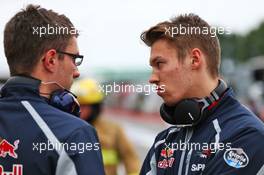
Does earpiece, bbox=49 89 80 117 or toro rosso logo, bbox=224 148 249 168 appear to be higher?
earpiece, bbox=49 89 80 117

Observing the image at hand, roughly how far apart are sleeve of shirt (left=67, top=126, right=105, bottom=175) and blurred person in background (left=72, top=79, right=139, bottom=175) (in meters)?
2.75

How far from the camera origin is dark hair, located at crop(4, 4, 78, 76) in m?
3.52

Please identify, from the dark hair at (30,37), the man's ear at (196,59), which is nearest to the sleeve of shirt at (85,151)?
the dark hair at (30,37)

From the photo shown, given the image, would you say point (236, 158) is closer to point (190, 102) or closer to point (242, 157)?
point (242, 157)

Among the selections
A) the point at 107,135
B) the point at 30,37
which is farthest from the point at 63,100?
the point at 107,135

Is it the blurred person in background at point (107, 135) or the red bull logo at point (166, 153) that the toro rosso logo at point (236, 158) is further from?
the blurred person in background at point (107, 135)

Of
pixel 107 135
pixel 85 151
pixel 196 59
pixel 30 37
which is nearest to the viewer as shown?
pixel 85 151

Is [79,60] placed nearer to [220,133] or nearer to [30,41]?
[30,41]

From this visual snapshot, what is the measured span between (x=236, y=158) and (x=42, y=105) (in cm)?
98

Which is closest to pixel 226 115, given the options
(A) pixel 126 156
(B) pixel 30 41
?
(B) pixel 30 41

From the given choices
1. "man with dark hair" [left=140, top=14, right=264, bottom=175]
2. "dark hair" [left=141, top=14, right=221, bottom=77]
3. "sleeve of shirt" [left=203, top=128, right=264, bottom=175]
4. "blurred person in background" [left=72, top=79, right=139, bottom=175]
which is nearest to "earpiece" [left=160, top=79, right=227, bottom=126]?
"man with dark hair" [left=140, top=14, right=264, bottom=175]

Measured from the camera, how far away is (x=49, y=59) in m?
3.53

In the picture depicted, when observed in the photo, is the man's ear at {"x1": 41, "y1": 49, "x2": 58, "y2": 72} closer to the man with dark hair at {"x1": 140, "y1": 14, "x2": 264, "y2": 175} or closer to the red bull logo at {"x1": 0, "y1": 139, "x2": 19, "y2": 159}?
the red bull logo at {"x1": 0, "y1": 139, "x2": 19, "y2": 159}

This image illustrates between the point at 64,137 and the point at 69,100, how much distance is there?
367mm
